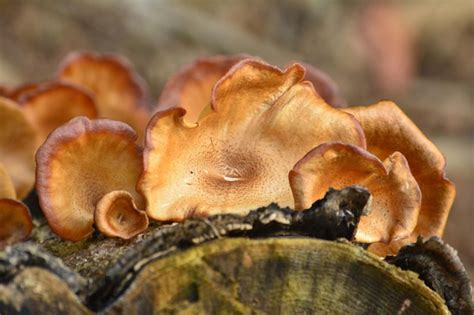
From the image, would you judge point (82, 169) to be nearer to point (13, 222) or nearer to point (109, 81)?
point (13, 222)

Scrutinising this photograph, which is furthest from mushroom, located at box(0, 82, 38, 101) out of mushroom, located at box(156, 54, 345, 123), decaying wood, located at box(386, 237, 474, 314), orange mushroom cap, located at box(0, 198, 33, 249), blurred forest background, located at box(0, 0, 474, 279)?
blurred forest background, located at box(0, 0, 474, 279)

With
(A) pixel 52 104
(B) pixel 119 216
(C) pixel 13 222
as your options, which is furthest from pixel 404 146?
(A) pixel 52 104

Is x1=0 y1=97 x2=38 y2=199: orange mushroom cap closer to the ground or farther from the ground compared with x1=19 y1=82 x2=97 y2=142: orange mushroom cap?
closer to the ground

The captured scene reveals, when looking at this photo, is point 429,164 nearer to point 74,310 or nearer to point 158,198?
point 158,198

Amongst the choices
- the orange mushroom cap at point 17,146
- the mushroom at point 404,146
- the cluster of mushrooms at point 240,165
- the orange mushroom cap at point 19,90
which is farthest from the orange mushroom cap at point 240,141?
the orange mushroom cap at point 19,90

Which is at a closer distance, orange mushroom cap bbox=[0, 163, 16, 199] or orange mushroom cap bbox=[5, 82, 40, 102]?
orange mushroom cap bbox=[0, 163, 16, 199]

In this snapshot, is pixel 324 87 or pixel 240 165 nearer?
pixel 240 165

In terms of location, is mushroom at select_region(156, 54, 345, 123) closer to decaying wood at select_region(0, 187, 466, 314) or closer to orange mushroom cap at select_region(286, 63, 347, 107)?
orange mushroom cap at select_region(286, 63, 347, 107)
